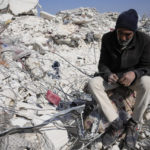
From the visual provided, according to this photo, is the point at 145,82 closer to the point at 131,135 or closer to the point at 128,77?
the point at 128,77

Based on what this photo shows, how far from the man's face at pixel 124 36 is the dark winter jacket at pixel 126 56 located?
7 centimetres

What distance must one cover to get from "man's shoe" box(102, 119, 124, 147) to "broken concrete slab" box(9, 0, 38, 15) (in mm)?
7470

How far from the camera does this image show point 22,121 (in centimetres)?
222

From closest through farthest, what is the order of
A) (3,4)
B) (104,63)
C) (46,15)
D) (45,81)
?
1. (104,63)
2. (45,81)
3. (3,4)
4. (46,15)

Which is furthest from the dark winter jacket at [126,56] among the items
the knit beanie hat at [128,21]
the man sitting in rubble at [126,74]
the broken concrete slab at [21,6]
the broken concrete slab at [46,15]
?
the broken concrete slab at [21,6]

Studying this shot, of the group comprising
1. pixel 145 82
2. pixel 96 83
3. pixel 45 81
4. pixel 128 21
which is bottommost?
pixel 45 81

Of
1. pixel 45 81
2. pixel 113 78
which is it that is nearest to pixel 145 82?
pixel 113 78

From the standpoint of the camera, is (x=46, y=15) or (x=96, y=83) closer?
(x=96, y=83)

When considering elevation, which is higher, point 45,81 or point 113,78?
point 113,78

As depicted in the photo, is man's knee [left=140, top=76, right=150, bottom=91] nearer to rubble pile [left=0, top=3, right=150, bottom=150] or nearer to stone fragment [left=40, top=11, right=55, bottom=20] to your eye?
rubble pile [left=0, top=3, right=150, bottom=150]

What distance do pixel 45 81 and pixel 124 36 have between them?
1.92m

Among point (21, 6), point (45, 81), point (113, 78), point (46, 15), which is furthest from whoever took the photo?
point (21, 6)

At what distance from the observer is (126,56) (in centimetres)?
232

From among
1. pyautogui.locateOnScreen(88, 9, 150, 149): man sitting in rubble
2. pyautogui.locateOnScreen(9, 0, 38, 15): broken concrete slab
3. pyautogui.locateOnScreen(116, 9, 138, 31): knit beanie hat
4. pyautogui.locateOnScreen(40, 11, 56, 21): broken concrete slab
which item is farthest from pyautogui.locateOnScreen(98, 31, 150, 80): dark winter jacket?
pyautogui.locateOnScreen(9, 0, 38, 15): broken concrete slab
